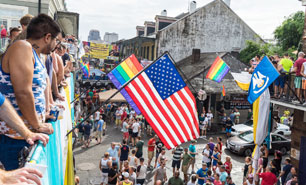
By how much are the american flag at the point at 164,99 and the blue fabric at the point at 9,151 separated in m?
3.36

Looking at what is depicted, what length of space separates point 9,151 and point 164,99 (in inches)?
149

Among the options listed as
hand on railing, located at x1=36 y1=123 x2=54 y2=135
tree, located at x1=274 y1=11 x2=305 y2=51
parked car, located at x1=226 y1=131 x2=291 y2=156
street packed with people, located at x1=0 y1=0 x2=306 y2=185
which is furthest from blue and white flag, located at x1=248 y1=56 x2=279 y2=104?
tree, located at x1=274 y1=11 x2=305 y2=51

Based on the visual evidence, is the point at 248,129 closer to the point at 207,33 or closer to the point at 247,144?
the point at 247,144

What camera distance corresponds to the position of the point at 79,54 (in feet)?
56.4

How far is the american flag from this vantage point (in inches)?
229

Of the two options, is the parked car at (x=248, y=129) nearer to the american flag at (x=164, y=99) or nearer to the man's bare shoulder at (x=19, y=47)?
the american flag at (x=164, y=99)

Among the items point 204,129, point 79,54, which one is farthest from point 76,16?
point 204,129

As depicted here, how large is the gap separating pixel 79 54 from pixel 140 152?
806 cm

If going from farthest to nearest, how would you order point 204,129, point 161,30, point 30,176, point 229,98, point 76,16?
1. point 161,30
2. point 229,98
3. point 204,129
4. point 76,16
5. point 30,176

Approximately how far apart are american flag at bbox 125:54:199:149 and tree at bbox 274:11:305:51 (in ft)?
102

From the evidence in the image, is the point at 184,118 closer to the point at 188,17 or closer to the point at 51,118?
the point at 51,118

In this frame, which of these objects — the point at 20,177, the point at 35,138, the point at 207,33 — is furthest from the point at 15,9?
the point at 207,33

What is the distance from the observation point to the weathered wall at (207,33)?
99.1ft

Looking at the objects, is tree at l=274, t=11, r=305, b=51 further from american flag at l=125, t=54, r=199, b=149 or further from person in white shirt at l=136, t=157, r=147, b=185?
american flag at l=125, t=54, r=199, b=149
